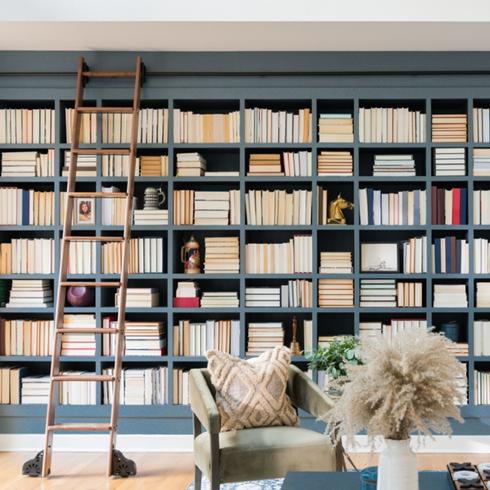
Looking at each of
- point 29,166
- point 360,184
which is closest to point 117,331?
point 29,166

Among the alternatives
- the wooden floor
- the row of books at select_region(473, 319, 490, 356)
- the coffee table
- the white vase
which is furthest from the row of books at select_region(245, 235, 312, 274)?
the white vase

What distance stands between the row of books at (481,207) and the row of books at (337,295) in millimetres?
993

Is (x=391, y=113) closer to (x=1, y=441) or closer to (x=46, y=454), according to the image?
(x=46, y=454)

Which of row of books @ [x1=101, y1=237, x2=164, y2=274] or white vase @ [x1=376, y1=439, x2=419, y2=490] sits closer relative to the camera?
white vase @ [x1=376, y1=439, x2=419, y2=490]

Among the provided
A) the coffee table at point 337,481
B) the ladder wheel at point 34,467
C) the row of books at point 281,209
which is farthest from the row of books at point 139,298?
the coffee table at point 337,481

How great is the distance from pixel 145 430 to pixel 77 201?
1.70 metres

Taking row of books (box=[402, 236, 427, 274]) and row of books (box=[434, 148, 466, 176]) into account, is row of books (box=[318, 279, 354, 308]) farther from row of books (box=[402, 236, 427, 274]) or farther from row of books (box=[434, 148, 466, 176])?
Answer: row of books (box=[434, 148, 466, 176])

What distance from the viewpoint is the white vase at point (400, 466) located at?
2.36 metres

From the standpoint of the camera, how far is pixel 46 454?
16.0 feet

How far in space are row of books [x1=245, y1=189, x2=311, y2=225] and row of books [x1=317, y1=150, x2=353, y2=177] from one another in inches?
7.9

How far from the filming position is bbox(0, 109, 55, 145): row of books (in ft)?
18.4

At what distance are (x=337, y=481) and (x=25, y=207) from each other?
3.53 meters

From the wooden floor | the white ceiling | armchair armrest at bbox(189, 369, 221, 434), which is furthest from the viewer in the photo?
the white ceiling

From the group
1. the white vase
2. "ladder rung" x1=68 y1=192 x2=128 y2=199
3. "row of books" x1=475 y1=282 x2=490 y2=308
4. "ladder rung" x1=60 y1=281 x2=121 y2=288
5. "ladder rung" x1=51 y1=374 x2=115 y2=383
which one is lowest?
"ladder rung" x1=51 y1=374 x2=115 y2=383
